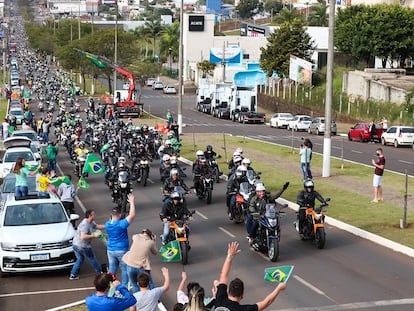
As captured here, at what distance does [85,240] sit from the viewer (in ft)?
52.3

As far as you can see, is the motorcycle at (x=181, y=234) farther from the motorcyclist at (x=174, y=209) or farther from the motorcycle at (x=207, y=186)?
the motorcycle at (x=207, y=186)

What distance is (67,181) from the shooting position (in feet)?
73.1

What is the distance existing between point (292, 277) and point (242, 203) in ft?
18.0

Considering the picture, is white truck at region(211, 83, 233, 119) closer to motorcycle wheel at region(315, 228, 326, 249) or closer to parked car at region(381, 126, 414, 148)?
parked car at region(381, 126, 414, 148)

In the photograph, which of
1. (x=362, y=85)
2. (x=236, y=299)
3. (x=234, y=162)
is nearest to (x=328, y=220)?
(x=234, y=162)

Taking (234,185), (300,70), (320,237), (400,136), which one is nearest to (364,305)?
(320,237)

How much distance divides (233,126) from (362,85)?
41.7 ft

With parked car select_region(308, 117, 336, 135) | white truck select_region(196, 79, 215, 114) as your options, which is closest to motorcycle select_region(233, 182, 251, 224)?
parked car select_region(308, 117, 336, 135)

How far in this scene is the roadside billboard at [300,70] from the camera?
267 ft

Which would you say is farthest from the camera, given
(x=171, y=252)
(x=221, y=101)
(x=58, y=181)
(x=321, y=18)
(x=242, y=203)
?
(x=321, y=18)

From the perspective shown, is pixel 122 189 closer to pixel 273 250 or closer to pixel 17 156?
pixel 273 250

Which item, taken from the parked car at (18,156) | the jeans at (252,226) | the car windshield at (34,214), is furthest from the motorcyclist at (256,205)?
the parked car at (18,156)

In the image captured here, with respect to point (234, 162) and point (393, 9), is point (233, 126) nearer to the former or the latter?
point (393, 9)

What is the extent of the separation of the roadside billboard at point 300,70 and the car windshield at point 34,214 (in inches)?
2549
